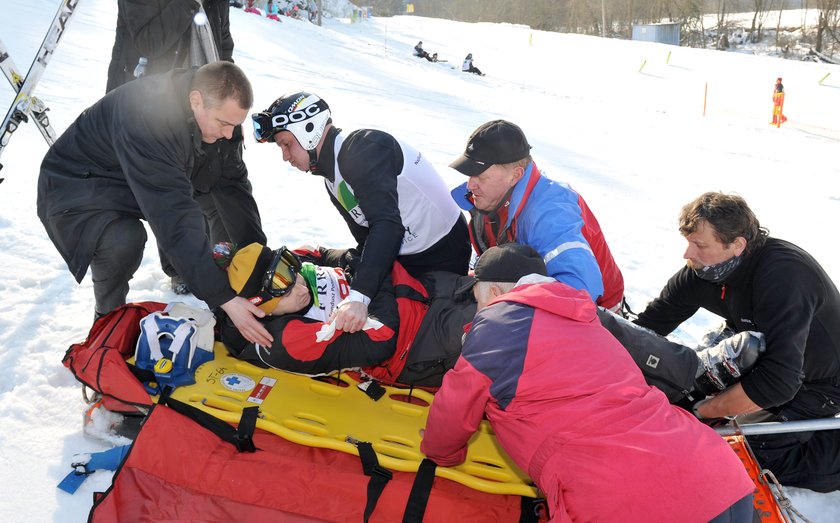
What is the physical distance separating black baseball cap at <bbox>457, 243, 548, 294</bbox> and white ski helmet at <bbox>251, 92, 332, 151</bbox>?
1167mm

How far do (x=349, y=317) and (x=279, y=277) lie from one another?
15.0 inches

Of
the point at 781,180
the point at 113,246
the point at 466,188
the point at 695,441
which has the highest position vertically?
the point at 466,188

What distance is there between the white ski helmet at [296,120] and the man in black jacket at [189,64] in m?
0.63

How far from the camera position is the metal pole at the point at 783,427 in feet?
8.77

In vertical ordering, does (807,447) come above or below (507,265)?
below

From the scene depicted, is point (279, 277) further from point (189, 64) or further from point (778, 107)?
point (778, 107)

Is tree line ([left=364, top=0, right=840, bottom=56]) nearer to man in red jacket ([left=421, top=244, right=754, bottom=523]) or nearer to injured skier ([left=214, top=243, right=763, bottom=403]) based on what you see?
injured skier ([left=214, top=243, right=763, bottom=403])

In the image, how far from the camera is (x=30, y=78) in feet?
13.0

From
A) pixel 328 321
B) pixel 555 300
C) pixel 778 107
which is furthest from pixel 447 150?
pixel 778 107

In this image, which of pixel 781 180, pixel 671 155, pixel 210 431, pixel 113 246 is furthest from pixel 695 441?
pixel 671 155

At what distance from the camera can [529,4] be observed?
53.5 m

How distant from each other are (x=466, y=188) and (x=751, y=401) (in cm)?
169

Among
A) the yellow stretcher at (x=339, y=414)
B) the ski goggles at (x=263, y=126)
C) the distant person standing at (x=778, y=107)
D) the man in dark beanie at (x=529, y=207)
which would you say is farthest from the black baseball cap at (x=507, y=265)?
the distant person standing at (x=778, y=107)

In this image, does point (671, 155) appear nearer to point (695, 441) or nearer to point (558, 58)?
point (695, 441)
